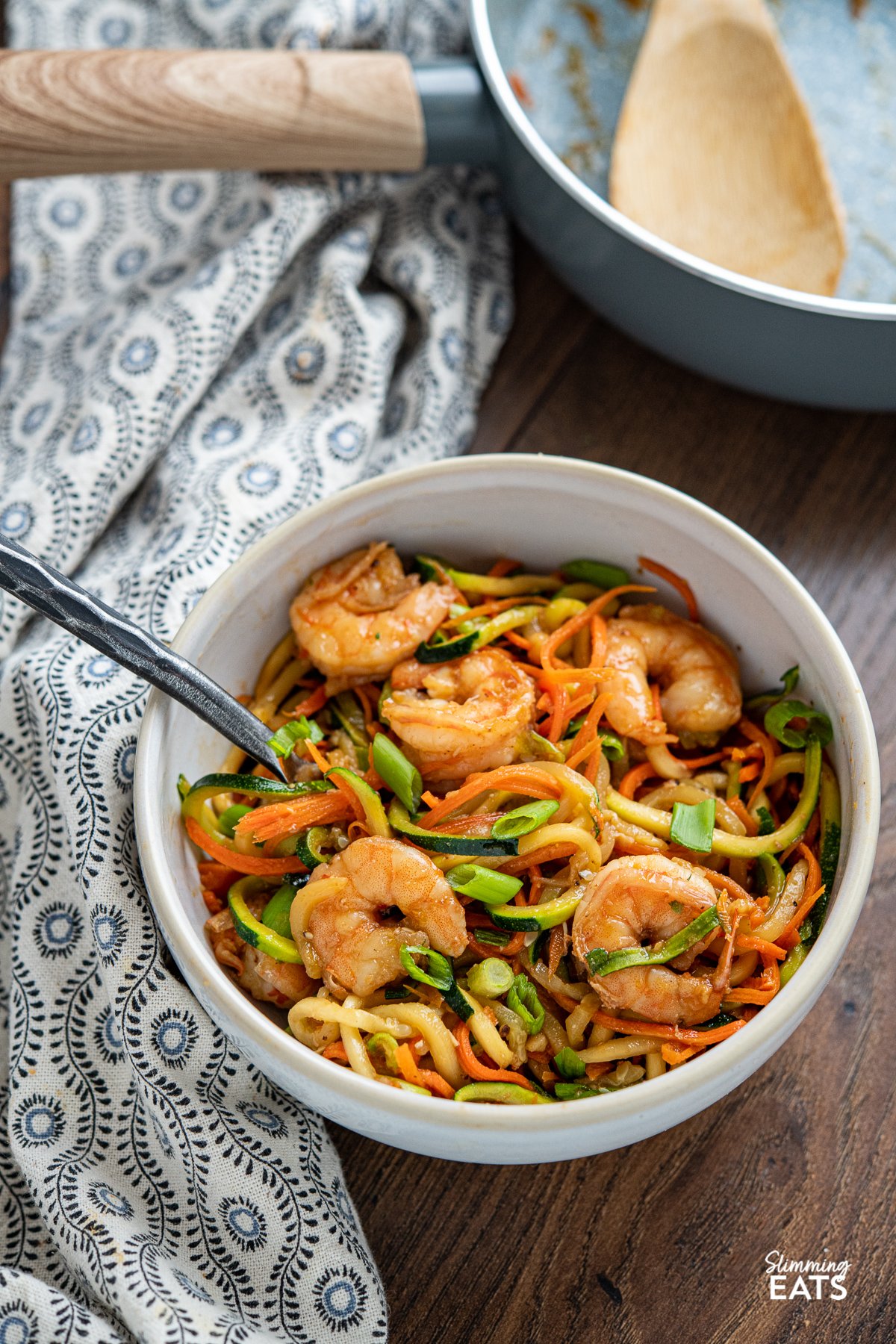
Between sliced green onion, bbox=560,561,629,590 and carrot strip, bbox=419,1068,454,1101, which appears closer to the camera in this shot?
carrot strip, bbox=419,1068,454,1101

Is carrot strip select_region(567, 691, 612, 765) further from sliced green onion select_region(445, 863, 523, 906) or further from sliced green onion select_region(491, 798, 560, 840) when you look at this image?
sliced green onion select_region(445, 863, 523, 906)

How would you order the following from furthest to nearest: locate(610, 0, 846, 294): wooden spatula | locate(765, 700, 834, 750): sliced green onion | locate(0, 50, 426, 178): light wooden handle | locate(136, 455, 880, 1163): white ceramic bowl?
locate(610, 0, 846, 294): wooden spatula < locate(0, 50, 426, 178): light wooden handle < locate(765, 700, 834, 750): sliced green onion < locate(136, 455, 880, 1163): white ceramic bowl

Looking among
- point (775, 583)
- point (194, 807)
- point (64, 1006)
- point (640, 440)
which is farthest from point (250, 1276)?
point (640, 440)

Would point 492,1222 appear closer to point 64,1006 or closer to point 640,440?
point 64,1006

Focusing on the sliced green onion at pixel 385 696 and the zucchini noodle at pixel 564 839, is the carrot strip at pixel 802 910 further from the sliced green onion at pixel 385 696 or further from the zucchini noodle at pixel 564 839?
the sliced green onion at pixel 385 696

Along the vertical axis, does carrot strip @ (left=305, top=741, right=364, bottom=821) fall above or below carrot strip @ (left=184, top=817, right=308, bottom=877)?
above

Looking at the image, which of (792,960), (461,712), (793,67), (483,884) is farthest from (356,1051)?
(793,67)
